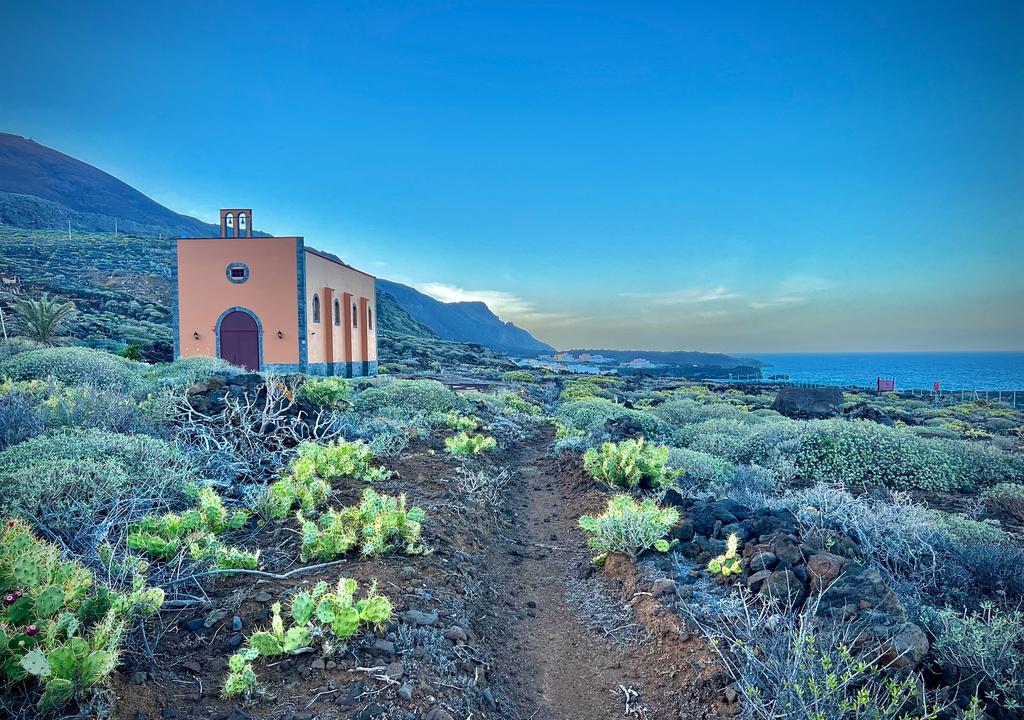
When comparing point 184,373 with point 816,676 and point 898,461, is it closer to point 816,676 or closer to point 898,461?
point 816,676

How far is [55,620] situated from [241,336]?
19.3 m

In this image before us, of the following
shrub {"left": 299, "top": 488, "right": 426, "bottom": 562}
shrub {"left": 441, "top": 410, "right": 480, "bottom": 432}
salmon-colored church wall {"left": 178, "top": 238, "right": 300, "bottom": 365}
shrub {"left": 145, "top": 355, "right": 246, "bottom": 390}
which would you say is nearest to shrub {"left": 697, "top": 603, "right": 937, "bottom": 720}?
shrub {"left": 299, "top": 488, "right": 426, "bottom": 562}

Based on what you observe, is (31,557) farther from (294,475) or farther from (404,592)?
(294,475)

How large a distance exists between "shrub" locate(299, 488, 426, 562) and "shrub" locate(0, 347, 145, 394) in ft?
20.9

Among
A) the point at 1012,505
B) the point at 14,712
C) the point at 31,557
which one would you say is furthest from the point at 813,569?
the point at 1012,505

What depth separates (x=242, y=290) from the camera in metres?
19.7

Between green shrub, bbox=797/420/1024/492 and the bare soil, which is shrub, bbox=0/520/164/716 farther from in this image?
green shrub, bbox=797/420/1024/492

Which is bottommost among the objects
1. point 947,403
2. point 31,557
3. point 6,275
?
point 947,403

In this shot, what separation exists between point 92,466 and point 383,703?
322 cm

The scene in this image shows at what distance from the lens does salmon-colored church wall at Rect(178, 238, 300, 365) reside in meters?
19.6

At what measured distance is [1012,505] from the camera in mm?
6230

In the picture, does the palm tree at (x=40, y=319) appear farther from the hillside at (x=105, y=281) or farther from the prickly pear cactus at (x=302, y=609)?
the prickly pear cactus at (x=302, y=609)

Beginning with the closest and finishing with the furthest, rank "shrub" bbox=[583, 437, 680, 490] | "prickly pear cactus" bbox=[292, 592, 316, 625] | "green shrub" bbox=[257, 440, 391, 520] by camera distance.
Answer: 1. "prickly pear cactus" bbox=[292, 592, 316, 625]
2. "green shrub" bbox=[257, 440, 391, 520]
3. "shrub" bbox=[583, 437, 680, 490]

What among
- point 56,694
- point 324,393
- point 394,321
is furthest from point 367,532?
point 394,321
